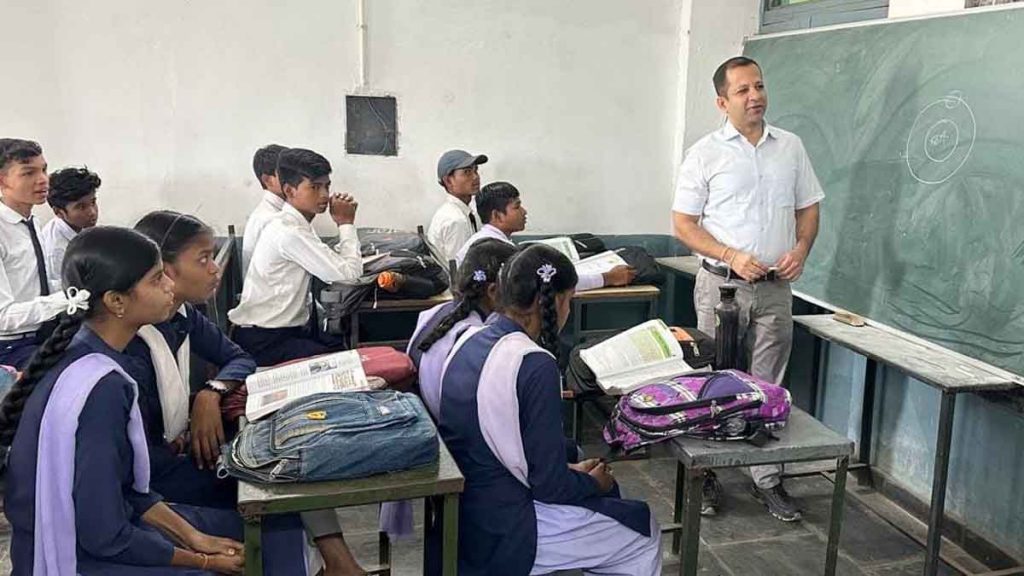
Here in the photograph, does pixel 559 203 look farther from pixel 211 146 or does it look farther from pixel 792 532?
pixel 792 532

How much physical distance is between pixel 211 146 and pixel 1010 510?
355cm

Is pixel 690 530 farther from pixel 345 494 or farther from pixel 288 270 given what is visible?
pixel 288 270

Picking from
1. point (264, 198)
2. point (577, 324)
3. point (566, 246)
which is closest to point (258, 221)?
point (264, 198)

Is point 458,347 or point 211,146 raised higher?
point 211,146

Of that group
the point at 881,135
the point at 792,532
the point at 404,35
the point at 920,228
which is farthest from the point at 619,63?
the point at 792,532

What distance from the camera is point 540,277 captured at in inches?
72.2

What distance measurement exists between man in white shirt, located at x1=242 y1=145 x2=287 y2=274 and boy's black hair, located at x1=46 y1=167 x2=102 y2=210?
24.4 inches

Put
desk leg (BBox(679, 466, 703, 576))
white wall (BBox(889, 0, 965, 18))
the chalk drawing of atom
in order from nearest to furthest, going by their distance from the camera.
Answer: desk leg (BBox(679, 466, 703, 576)) → the chalk drawing of atom → white wall (BBox(889, 0, 965, 18))

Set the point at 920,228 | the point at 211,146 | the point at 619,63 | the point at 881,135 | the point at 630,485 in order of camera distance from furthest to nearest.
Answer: the point at 619,63 < the point at 211,146 < the point at 630,485 < the point at 881,135 < the point at 920,228

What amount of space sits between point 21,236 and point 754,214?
2.52 meters

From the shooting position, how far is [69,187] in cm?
327

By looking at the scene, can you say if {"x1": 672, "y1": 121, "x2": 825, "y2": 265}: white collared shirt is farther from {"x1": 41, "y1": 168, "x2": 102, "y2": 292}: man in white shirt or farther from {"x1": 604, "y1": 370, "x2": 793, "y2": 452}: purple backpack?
{"x1": 41, "y1": 168, "x2": 102, "y2": 292}: man in white shirt

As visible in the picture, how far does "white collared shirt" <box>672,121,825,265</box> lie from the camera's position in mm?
2967

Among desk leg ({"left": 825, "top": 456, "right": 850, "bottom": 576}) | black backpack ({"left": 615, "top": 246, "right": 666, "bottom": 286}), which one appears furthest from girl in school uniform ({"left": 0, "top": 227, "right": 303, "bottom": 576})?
black backpack ({"left": 615, "top": 246, "right": 666, "bottom": 286})
